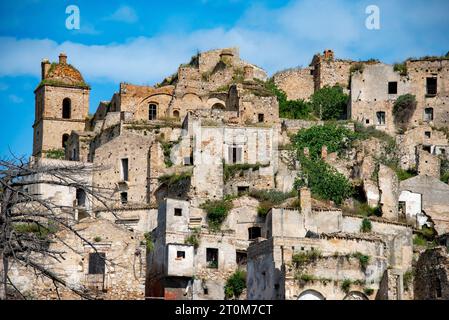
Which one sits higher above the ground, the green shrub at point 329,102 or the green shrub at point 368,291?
the green shrub at point 329,102

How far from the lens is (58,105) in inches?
2731

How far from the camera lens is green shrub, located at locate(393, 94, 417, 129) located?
6475cm

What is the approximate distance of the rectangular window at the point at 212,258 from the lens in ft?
159

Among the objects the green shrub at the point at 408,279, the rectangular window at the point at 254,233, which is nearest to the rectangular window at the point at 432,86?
the rectangular window at the point at 254,233

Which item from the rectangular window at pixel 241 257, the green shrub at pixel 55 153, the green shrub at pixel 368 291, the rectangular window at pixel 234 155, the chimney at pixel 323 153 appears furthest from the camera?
the green shrub at pixel 55 153

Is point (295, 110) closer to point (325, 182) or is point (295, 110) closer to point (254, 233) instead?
point (325, 182)

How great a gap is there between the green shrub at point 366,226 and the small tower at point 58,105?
2228cm

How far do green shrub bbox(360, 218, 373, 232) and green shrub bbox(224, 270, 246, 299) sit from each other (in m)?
6.33

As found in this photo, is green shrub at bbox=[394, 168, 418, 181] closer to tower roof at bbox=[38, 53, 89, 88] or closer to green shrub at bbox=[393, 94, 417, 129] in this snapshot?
green shrub at bbox=[393, 94, 417, 129]

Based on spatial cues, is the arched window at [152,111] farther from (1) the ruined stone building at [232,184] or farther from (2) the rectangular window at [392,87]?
(2) the rectangular window at [392,87]

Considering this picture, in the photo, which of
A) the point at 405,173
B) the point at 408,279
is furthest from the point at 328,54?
the point at 408,279

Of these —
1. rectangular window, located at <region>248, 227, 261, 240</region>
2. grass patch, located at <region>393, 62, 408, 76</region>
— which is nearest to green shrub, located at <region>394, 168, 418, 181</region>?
grass patch, located at <region>393, 62, 408, 76</region>

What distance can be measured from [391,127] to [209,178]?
47.0 ft
